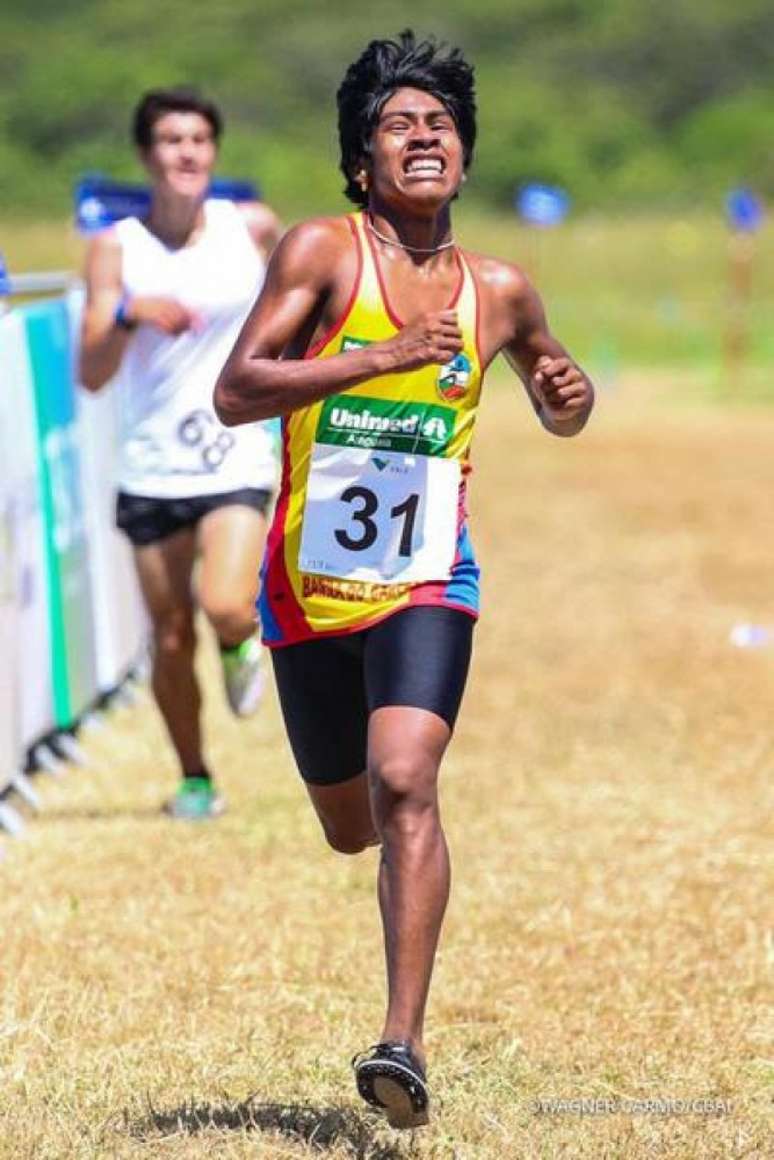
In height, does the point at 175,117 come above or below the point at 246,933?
above

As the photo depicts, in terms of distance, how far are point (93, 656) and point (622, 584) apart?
5.15 m

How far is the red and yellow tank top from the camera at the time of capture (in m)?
5.00

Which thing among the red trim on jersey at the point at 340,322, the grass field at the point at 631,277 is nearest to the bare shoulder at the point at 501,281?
the red trim on jersey at the point at 340,322

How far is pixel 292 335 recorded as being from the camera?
16.4 ft

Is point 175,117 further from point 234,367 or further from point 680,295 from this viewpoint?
point 680,295

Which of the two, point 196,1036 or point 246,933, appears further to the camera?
point 246,933

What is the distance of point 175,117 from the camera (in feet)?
27.6

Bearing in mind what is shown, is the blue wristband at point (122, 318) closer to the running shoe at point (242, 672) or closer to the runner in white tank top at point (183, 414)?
the runner in white tank top at point (183, 414)

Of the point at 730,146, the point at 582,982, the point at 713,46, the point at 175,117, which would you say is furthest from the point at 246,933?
the point at 713,46

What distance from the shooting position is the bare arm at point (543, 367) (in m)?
5.20

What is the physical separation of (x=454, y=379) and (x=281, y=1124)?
1435 millimetres

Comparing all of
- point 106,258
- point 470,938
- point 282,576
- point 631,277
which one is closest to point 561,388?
point 282,576

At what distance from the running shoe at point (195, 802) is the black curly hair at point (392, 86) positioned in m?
3.47

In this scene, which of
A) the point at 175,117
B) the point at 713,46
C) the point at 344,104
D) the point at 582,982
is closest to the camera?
the point at 344,104
